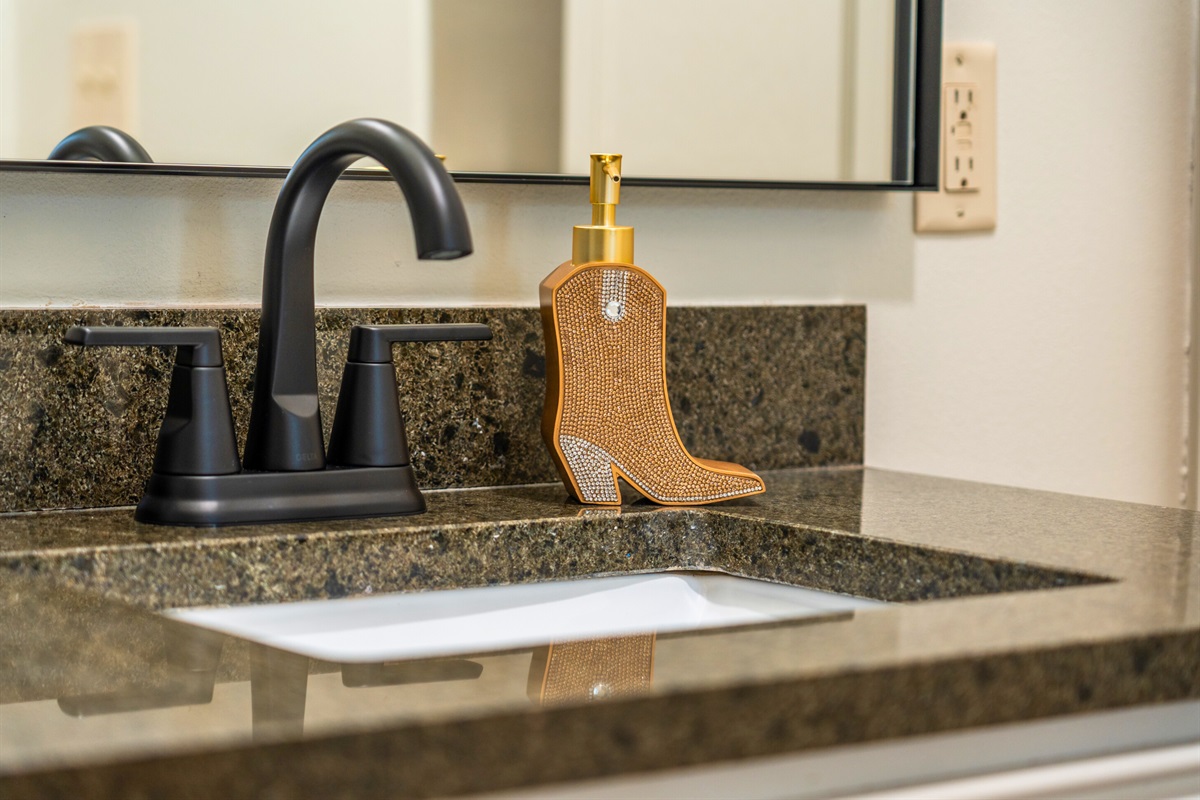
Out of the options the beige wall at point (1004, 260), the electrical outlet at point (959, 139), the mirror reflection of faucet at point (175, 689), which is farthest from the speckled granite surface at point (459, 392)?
the mirror reflection of faucet at point (175, 689)

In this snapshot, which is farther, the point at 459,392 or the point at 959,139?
the point at 959,139

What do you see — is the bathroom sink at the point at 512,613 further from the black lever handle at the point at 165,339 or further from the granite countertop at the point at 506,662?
the black lever handle at the point at 165,339

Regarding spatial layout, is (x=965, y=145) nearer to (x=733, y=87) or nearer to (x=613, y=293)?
(x=733, y=87)

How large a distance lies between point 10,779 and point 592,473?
0.53 meters

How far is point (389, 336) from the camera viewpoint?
0.79m

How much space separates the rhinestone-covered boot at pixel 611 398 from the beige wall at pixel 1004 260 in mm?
→ 129

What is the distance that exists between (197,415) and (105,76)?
238mm

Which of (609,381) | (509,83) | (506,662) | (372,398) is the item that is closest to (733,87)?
(509,83)

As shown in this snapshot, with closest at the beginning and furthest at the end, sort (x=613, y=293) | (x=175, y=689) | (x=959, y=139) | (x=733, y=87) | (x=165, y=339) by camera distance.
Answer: (x=175, y=689) → (x=165, y=339) → (x=613, y=293) → (x=733, y=87) → (x=959, y=139)

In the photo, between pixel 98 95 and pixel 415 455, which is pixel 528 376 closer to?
pixel 415 455

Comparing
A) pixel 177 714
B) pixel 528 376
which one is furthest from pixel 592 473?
pixel 177 714

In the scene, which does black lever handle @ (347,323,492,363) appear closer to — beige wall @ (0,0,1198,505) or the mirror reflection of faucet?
beige wall @ (0,0,1198,505)

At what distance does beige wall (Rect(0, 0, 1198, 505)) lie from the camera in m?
0.93

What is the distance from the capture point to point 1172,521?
79 cm
